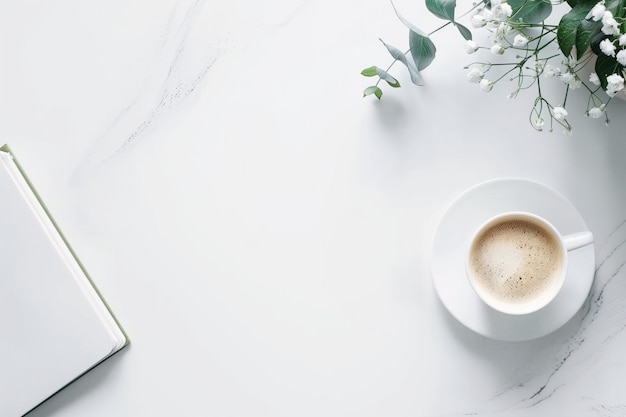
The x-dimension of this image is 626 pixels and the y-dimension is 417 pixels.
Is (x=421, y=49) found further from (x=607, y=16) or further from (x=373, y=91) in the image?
(x=607, y=16)

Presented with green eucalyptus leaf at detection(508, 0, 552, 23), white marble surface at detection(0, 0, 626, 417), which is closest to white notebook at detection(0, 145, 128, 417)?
white marble surface at detection(0, 0, 626, 417)

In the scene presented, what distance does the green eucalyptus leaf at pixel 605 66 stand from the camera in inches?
32.9

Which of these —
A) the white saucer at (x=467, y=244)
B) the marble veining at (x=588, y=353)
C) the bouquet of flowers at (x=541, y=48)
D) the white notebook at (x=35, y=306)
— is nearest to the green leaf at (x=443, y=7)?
the bouquet of flowers at (x=541, y=48)

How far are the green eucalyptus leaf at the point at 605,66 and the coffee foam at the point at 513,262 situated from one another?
210mm

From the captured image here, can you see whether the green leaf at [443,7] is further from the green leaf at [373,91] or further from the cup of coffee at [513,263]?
the cup of coffee at [513,263]

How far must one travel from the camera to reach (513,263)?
3.19 ft

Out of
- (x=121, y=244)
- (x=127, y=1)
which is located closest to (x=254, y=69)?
(x=127, y=1)

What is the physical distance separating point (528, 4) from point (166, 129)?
54 cm

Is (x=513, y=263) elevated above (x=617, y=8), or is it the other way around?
(x=617, y=8)

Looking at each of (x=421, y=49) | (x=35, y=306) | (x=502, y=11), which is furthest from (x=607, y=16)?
(x=35, y=306)

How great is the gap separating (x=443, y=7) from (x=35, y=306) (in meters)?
0.70

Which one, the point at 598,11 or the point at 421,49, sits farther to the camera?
the point at 421,49

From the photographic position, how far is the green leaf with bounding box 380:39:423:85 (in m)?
0.96

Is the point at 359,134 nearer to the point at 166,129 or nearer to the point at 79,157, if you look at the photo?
the point at 166,129
